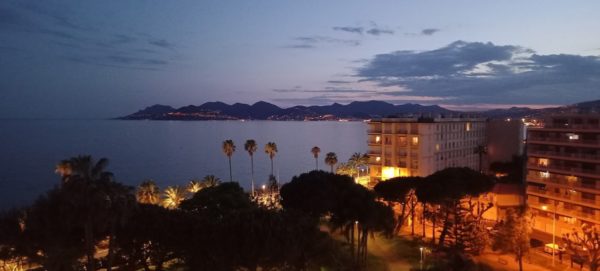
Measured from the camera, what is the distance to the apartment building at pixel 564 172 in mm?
51625

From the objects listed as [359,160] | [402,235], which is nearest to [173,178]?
[359,160]

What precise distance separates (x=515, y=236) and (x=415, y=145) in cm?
3365

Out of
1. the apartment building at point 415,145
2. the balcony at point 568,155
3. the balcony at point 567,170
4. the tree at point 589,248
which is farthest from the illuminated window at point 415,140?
the tree at point 589,248

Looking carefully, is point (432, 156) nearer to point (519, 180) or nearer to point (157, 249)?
point (519, 180)

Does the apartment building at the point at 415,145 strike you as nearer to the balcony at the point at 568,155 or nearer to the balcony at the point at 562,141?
the balcony at the point at 562,141

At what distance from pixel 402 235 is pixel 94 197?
37438mm

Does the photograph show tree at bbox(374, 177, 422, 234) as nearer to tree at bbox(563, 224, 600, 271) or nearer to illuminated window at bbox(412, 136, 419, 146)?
tree at bbox(563, 224, 600, 271)

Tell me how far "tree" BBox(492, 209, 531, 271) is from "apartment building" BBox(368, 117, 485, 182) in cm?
2752

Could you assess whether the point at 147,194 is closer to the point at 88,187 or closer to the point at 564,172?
the point at 88,187

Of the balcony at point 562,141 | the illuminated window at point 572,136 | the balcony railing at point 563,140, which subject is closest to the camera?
the balcony at point 562,141

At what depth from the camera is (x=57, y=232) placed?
29.5 metres

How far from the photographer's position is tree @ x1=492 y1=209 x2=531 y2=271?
39750 millimetres

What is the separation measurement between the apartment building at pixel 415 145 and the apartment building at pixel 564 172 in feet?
53.6

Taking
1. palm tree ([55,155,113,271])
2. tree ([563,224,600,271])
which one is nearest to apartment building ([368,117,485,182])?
tree ([563,224,600,271])
